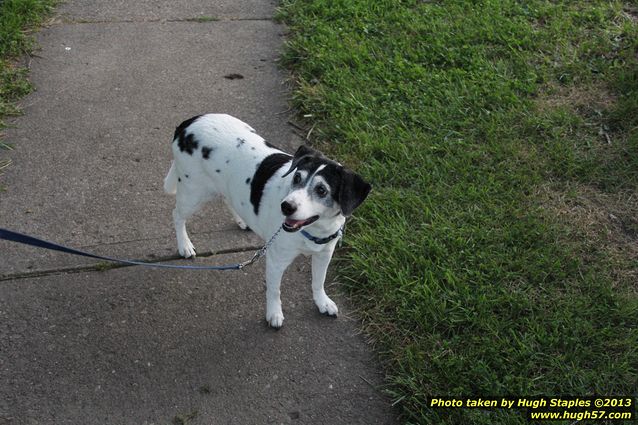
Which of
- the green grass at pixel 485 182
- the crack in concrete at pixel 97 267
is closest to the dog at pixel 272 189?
the crack in concrete at pixel 97 267

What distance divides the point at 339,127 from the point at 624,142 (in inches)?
94.2

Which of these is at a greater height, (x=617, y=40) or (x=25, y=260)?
(x=617, y=40)

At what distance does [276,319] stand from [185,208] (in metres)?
0.94

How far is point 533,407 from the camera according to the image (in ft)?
11.1

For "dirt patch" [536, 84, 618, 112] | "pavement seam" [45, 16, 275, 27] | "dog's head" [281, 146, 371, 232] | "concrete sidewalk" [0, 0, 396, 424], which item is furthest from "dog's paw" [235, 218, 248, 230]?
"pavement seam" [45, 16, 275, 27]

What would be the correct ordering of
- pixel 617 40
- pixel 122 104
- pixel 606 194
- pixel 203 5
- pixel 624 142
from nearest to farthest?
1. pixel 606 194
2. pixel 624 142
3. pixel 122 104
4. pixel 617 40
5. pixel 203 5

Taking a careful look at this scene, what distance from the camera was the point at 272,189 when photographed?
355 cm

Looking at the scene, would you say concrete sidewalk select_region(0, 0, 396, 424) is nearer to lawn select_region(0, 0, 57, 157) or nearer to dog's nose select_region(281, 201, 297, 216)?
lawn select_region(0, 0, 57, 157)

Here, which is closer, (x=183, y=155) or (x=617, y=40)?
(x=183, y=155)

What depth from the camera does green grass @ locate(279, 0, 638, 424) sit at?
3.65 metres

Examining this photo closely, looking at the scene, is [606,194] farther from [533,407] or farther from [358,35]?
[358,35]

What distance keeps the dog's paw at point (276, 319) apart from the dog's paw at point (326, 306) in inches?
10.1

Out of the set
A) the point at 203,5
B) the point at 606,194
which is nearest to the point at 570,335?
the point at 606,194

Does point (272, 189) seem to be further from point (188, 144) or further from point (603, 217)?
point (603, 217)
